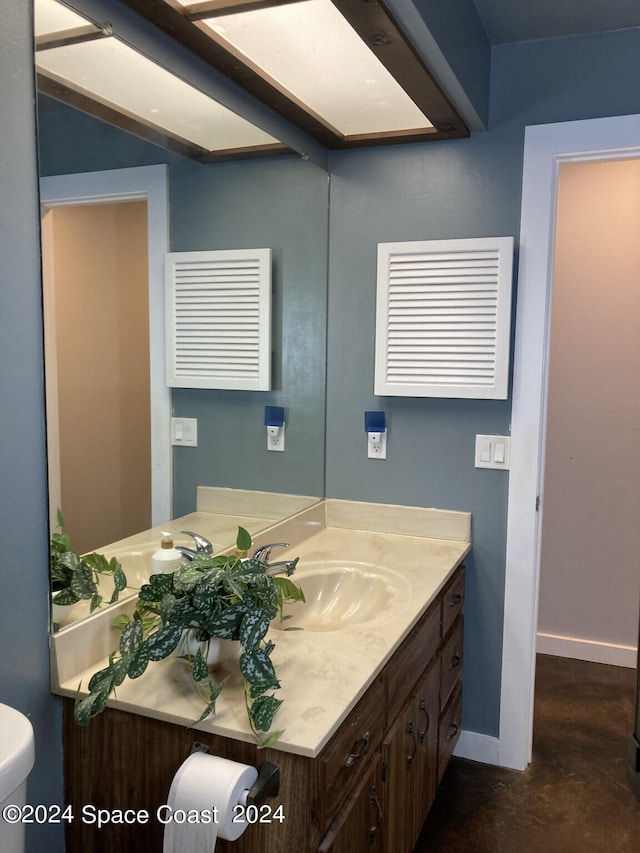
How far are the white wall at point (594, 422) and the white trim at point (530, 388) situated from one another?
1038 mm

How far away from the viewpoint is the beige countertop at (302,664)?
48.9 inches

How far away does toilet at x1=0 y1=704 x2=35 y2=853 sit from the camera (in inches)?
37.2

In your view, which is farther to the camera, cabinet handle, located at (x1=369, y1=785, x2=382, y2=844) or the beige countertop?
cabinet handle, located at (x1=369, y1=785, x2=382, y2=844)

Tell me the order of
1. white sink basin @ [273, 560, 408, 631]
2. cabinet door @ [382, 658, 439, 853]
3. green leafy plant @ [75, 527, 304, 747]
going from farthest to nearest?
white sink basin @ [273, 560, 408, 631] < cabinet door @ [382, 658, 439, 853] < green leafy plant @ [75, 527, 304, 747]

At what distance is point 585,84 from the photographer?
2.16 m

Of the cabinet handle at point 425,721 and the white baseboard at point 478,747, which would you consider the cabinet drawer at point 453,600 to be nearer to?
the cabinet handle at point 425,721

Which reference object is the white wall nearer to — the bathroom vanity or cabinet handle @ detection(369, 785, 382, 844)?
the bathroom vanity

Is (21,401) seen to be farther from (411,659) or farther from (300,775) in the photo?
(411,659)

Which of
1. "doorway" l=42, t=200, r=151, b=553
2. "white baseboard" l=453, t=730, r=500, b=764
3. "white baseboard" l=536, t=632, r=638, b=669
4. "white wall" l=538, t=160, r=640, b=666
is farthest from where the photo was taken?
"white baseboard" l=536, t=632, r=638, b=669

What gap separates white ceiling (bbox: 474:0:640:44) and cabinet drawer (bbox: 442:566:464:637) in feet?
5.66

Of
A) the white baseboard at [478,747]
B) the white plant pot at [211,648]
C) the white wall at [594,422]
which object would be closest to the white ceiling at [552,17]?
the white wall at [594,422]

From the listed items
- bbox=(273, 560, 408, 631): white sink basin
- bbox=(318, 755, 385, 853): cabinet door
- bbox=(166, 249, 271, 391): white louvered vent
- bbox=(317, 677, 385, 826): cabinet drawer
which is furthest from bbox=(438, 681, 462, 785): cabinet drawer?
bbox=(166, 249, 271, 391): white louvered vent

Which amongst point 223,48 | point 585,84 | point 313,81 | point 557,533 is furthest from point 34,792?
point 557,533

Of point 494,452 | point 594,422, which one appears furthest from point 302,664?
point 594,422
